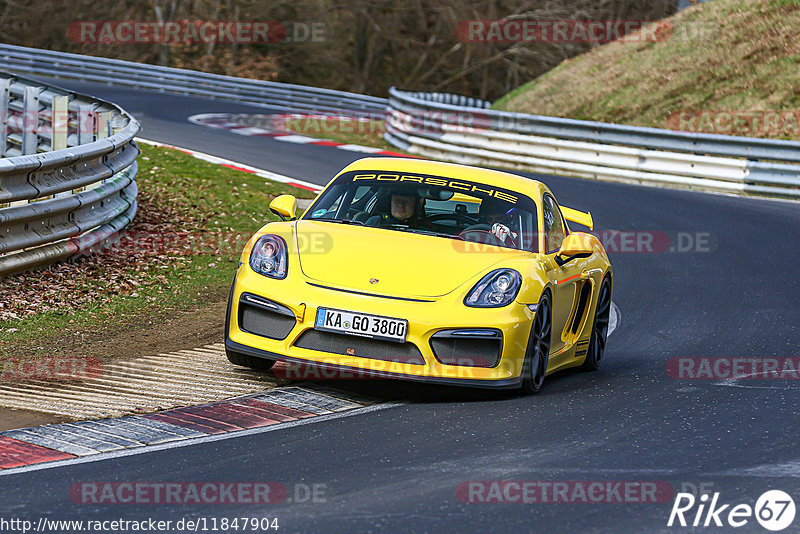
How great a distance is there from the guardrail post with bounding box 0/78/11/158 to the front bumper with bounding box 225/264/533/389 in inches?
338

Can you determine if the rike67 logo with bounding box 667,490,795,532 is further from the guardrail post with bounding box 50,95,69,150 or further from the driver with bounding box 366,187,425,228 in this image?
the guardrail post with bounding box 50,95,69,150

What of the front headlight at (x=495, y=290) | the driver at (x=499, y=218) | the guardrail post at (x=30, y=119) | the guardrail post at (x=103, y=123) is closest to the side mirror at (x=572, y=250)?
the driver at (x=499, y=218)

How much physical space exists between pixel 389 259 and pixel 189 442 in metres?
1.83

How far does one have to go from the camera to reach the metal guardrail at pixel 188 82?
31.2 meters

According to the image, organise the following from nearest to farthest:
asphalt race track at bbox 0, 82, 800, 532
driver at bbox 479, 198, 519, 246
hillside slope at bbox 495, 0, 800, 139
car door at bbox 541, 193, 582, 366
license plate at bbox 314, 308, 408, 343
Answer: asphalt race track at bbox 0, 82, 800, 532 < license plate at bbox 314, 308, 408, 343 < car door at bbox 541, 193, 582, 366 < driver at bbox 479, 198, 519, 246 < hillside slope at bbox 495, 0, 800, 139

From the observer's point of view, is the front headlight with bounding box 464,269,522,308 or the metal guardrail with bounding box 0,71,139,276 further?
the metal guardrail with bounding box 0,71,139,276

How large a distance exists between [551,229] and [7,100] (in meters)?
9.45

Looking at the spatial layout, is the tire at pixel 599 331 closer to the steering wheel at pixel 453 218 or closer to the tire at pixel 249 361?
the steering wheel at pixel 453 218

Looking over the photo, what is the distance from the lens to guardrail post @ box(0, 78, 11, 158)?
47.4ft

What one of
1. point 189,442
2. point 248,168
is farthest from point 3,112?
point 189,442

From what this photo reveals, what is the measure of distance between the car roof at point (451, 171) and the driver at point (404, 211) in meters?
0.27

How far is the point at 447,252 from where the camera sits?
23.7ft

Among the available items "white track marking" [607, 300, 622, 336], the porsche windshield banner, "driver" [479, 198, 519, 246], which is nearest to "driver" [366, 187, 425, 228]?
the porsche windshield banner

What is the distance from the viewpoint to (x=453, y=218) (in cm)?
783
